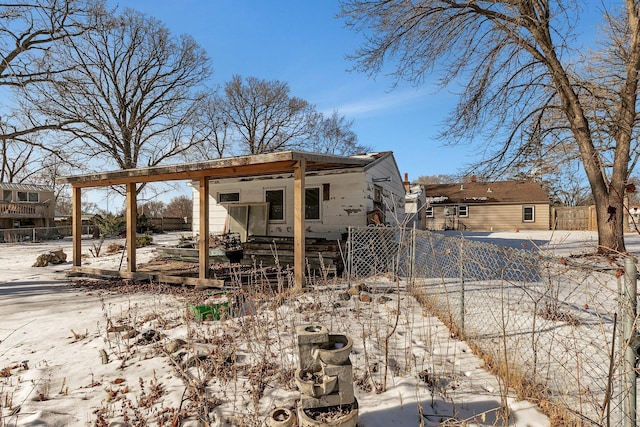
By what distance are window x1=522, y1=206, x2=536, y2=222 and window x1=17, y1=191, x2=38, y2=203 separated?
37.3m

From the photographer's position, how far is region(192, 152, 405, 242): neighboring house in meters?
8.94

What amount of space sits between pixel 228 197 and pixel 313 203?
357 centimetres

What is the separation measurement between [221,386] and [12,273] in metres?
9.78

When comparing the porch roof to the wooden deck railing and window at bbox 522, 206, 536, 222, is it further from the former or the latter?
window at bbox 522, 206, 536, 222

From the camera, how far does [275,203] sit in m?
10.5

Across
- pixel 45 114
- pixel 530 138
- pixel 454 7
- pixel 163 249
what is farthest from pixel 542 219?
pixel 45 114

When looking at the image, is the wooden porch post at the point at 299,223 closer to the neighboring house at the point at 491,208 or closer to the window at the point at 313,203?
the window at the point at 313,203

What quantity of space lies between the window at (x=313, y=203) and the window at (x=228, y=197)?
2895 millimetres

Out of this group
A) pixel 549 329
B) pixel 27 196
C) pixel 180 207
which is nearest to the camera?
pixel 549 329

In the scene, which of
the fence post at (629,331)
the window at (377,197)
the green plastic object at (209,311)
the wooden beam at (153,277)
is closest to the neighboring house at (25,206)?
the wooden beam at (153,277)

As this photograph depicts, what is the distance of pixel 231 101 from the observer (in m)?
27.8

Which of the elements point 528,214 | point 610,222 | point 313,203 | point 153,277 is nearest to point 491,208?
point 528,214

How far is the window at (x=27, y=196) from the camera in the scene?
2234 centimetres

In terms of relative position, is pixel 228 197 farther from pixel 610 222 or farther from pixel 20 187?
pixel 20 187
